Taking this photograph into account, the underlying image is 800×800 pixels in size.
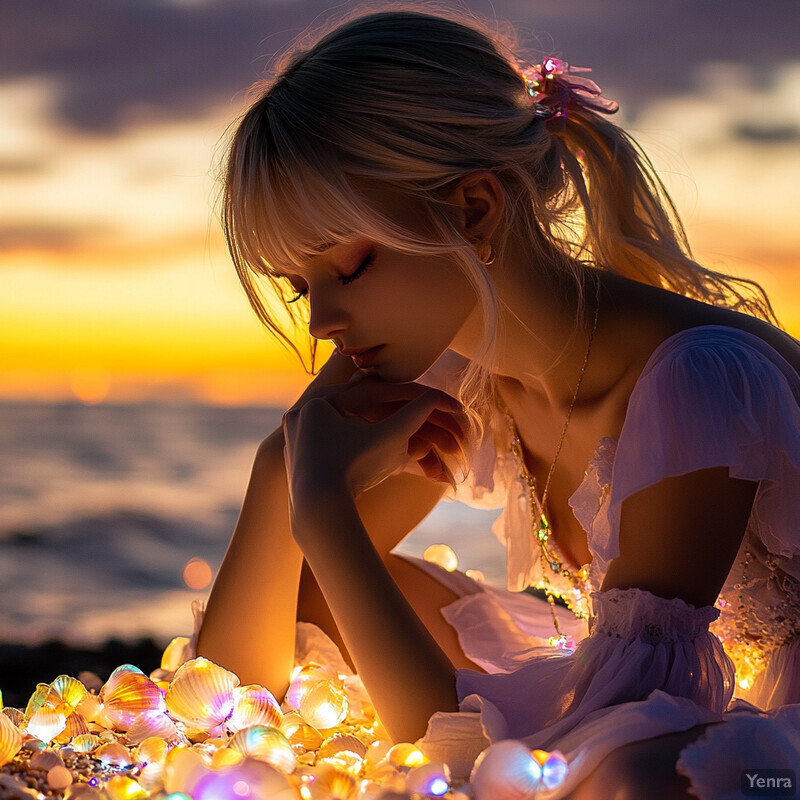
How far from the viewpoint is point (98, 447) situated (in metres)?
7.36

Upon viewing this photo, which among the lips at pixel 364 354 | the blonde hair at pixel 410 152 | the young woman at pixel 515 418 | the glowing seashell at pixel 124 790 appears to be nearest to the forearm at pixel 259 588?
the young woman at pixel 515 418

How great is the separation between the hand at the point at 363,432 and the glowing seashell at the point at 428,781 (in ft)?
1.39

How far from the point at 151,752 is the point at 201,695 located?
0.14 meters

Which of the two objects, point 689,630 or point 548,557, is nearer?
point 689,630

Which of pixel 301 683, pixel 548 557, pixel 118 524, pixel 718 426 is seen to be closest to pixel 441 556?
pixel 548 557

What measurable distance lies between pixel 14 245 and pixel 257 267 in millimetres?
5384

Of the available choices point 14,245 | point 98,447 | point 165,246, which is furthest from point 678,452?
point 98,447

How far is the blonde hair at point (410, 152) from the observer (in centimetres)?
141

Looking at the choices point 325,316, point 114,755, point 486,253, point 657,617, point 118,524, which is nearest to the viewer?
point 657,617

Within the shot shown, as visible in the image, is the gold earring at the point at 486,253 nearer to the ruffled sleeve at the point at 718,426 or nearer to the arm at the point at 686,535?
the ruffled sleeve at the point at 718,426

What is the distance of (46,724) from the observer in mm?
1432

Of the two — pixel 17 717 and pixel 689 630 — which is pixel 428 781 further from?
pixel 17 717

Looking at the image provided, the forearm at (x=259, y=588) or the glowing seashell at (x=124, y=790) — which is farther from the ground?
the forearm at (x=259, y=588)

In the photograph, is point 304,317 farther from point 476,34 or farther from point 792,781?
point 792,781
